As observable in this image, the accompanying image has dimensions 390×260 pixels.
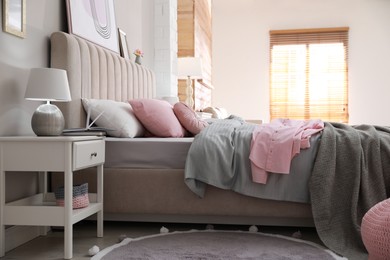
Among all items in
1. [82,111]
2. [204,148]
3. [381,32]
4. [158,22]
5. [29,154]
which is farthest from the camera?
[381,32]

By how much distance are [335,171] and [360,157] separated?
15 centimetres

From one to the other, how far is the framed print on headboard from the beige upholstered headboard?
102 millimetres

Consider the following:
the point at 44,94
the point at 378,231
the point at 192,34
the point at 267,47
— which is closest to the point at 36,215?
the point at 44,94

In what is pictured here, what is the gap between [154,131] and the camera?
10.7 feet

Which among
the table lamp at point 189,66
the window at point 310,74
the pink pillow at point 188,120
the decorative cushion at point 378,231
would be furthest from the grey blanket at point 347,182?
the window at point 310,74

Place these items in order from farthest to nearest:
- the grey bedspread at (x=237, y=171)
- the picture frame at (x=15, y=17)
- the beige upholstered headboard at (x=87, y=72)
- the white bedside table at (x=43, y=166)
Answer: the beige upholstered headboard at (x=87, y=72) < the grey bedspread at (x=237, y=171) < the picture frame at (x=15, y=17) < the white bedside table at (x=43, y=166)

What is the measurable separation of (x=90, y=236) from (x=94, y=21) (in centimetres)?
179

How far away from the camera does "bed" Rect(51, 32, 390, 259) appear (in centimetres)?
247

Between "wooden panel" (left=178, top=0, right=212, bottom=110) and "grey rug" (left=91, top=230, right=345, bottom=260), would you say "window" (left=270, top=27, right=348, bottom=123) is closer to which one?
"wooden panel" (left=178, top=0, right=212, bottom=110)

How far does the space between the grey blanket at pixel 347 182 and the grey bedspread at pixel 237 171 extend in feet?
0.25

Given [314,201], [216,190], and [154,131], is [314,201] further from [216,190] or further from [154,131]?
[154,131]

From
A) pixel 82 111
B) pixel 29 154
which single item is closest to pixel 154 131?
pixel 82 111

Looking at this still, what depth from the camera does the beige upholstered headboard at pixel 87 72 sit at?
2930mm

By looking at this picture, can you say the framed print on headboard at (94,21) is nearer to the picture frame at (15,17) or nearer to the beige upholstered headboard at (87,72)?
the beige upholstered headboard at (87,72)
